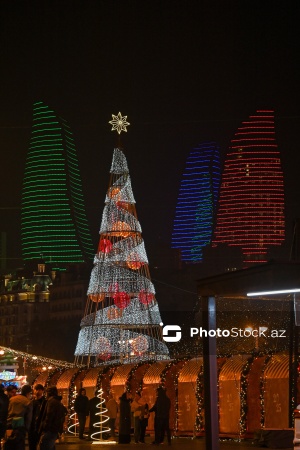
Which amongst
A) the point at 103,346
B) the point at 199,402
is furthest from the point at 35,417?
the point at 103,346

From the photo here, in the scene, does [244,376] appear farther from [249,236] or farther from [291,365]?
[249,236]

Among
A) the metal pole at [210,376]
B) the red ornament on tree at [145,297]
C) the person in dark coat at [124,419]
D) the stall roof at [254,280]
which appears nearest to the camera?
the stall roof at [254,280]

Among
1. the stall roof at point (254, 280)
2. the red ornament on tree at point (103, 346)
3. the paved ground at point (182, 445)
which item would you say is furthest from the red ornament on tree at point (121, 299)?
the stall roof at point (254, 280)

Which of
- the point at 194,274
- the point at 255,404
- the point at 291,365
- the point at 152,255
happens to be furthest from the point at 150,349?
the point at 152,255

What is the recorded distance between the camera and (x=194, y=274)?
156125 millimetres

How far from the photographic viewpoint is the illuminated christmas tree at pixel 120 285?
55.9 metres

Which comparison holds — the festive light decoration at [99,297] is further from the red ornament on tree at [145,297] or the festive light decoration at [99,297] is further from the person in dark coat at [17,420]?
the person in dark coat at [17,420]

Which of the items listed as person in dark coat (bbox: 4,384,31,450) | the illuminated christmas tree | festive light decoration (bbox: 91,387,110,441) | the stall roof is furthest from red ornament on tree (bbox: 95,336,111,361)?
the stall roof

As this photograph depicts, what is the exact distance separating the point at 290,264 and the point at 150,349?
44112mm

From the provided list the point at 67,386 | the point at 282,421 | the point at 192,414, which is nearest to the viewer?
the point at 282,421

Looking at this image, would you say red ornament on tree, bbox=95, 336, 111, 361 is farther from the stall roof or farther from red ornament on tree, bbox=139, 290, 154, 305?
the stall roof

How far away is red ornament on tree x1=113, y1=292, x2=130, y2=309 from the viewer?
185ft

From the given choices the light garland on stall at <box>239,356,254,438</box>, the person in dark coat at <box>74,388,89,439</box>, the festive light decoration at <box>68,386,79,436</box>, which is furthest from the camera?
the festive light decoration at <box>68,386,79,436</box>

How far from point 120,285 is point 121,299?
1035mm
